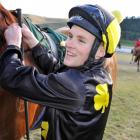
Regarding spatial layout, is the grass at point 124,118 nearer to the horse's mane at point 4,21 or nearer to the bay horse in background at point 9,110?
the bay horse in background at point 9,110

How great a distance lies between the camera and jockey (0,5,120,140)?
2.15 metres

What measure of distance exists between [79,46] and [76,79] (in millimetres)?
199

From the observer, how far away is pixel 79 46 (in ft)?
7.24

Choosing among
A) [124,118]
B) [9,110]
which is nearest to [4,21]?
[9,110]

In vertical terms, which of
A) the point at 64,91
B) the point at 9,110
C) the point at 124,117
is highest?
the point at 64,91

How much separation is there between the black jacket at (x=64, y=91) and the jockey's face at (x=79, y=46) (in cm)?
6

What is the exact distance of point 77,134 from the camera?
232cm

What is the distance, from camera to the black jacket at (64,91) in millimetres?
2148

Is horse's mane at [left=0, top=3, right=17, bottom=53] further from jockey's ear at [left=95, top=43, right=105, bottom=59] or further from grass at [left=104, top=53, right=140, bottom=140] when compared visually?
grass at [left=104, top=53, right=140, bottom=140]

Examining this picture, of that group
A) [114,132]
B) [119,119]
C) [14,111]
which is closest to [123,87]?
[119,119]

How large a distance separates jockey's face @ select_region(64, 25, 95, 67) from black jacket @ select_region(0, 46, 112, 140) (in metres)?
0.06

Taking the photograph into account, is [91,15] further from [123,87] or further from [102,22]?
[123,87]

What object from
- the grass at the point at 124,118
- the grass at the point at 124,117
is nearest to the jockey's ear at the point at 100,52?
the grass at the point at 124,118

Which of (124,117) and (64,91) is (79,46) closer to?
(64,91)
